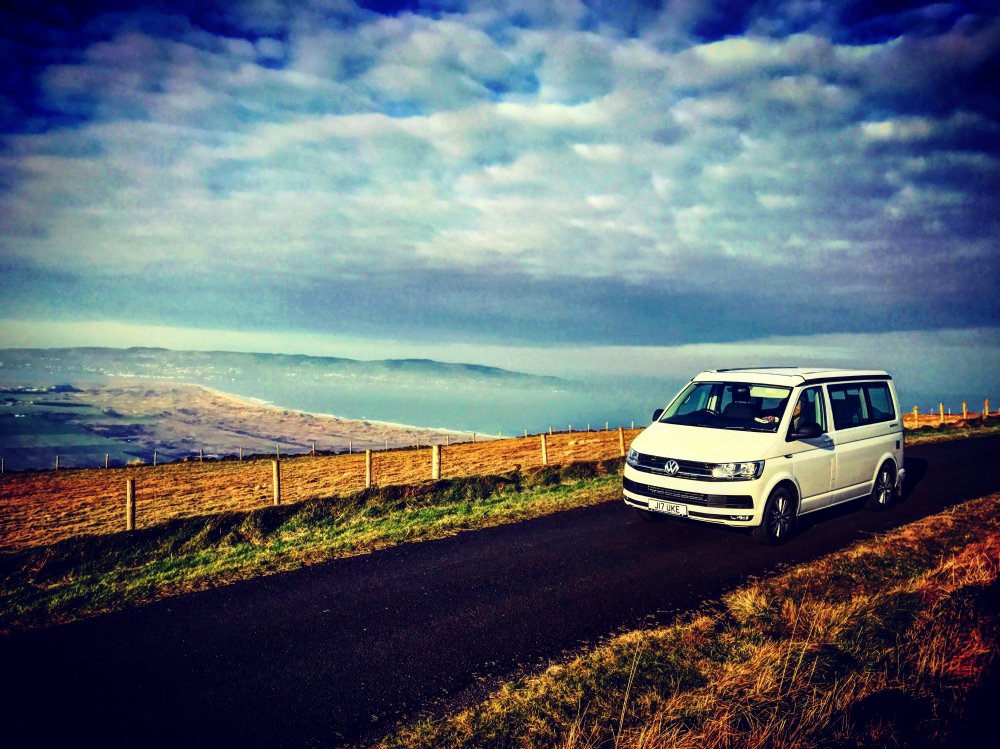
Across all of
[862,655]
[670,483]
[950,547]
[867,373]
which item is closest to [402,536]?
[670,483]

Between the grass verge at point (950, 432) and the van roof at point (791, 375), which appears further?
the grass verge at point (950, 432)

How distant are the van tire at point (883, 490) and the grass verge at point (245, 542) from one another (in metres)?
4.71

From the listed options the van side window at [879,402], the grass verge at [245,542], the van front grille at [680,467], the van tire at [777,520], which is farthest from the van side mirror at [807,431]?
the grass verge at [245,542]

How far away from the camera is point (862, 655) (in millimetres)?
4648

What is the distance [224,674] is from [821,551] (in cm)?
733

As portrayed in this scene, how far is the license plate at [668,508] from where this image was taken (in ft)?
26.5

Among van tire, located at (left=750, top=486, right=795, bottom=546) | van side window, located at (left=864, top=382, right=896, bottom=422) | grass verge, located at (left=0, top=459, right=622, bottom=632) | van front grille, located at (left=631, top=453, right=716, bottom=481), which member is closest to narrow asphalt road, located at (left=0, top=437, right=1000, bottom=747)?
van tire, located at (left=750, top=486, right=795, bottom=546)

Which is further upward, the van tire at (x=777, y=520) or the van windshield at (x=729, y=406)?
the van windshield at (x=729, y=406)

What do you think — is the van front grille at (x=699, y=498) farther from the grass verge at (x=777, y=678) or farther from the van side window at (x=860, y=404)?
the van side window at (x=860, y=404)

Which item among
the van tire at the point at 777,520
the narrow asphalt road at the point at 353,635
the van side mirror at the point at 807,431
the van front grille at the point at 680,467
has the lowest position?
the narrow asphalt road at the point at 353,635

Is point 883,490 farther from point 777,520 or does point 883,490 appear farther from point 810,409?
point 777,520

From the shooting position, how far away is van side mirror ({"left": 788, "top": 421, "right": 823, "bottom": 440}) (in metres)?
8.13

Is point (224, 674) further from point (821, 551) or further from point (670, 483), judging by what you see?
point (821, 551)

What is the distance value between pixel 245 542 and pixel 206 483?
36312mm
